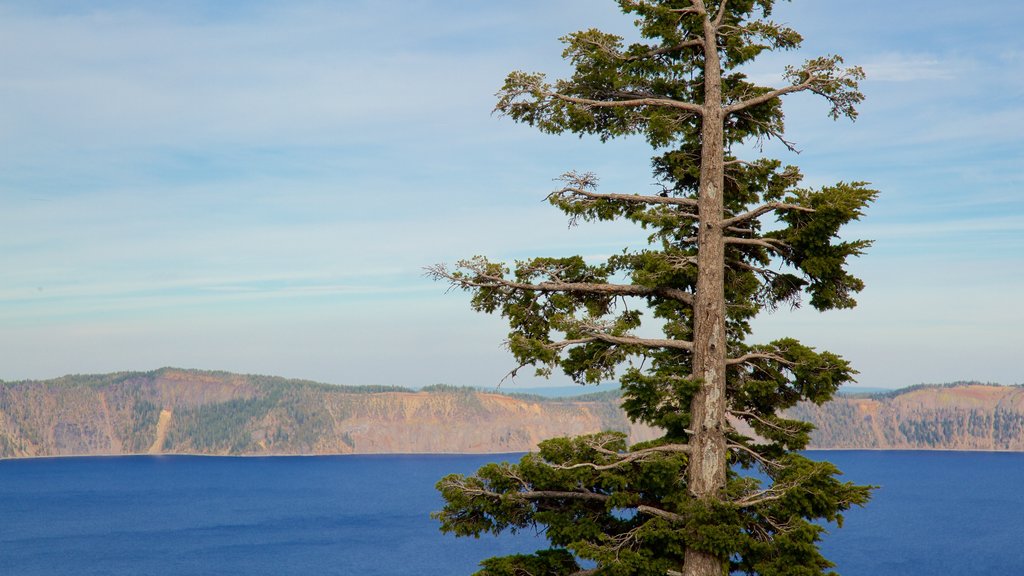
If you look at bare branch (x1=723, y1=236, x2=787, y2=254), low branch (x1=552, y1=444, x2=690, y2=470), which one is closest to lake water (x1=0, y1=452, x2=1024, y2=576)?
bare branch (x1=723, y1=236, x2=787, y2=254)

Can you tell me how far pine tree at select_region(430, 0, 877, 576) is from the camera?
17406 mm

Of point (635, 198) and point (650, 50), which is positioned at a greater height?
point (650, 50)

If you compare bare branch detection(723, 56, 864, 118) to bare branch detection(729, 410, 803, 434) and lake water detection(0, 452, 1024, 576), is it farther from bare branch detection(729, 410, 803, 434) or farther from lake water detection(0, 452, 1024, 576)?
lake water detection(0, 452, 1024, 576)

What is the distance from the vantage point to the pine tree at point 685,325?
17.4 metres

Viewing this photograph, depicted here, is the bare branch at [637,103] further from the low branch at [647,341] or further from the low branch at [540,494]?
the low branch at [540,494]

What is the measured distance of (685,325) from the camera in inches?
760

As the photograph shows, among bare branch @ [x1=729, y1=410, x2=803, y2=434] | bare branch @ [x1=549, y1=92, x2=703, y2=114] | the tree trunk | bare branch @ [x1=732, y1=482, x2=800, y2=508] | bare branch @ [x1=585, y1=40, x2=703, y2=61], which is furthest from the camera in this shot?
bare branch @ [x1=585, y1=40, x2=703, y2=61]

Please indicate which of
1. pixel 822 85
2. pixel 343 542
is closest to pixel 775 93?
pixel 822 85

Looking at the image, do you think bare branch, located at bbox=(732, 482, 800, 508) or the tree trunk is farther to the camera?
the tree trunk

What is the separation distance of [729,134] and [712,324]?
458cm

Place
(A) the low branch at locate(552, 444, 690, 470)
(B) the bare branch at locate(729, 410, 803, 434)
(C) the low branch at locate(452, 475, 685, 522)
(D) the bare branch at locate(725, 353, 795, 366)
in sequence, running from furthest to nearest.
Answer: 1. (B) the bare branch at locate(729, 410, 803, 434)
2. (C) the low branch at locate(452, 475, 685, 522)
3. (D) the bare branch at locate(725, 353, 795, 366)
4. (A) the low branch at locate(552, 444, 690, 470)

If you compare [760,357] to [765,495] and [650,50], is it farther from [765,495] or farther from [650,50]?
[650,50]

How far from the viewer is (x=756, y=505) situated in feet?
57.7

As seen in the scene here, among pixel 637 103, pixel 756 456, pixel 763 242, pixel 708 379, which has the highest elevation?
pixel 637 103
